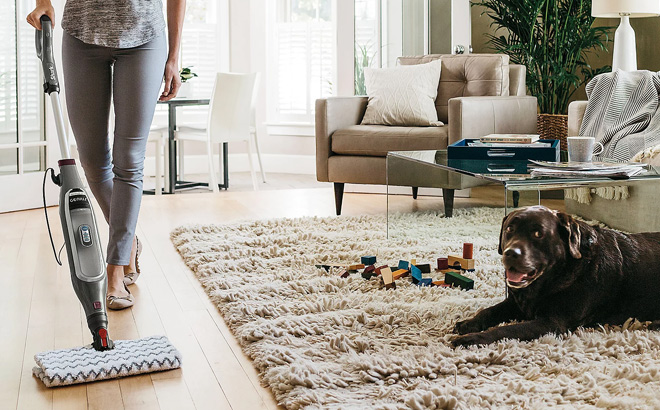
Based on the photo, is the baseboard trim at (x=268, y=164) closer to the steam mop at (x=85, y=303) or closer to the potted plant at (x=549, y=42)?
the potted plant at (x=549, y=42)

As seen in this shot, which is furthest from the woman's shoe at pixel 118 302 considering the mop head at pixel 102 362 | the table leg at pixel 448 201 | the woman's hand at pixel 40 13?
the table leg at pixel 448 201

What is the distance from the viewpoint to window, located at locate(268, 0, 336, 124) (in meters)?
6.33

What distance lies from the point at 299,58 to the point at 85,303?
16.3 feet

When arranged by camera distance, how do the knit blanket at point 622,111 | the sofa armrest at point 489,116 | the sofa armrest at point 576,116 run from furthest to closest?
the sofa armrest at point 489,116, the sofa armrest at point 576,116, the knit blanket at point 622,111

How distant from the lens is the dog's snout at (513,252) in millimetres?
1783

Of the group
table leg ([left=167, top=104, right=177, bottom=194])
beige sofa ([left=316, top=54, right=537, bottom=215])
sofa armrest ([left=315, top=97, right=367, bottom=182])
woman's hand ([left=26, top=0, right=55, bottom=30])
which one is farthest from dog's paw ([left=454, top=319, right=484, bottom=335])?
table leg ([left=167, top=104, right=177, bottom=194])

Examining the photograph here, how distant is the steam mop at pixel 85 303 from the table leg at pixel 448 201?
110 centimetres

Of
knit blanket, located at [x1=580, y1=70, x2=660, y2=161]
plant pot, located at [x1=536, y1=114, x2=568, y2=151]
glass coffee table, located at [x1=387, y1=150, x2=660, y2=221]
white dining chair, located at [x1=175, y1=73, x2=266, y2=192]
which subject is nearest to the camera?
glass coffee table, located at [x1=387, y1=150, x2=660, y2=221]

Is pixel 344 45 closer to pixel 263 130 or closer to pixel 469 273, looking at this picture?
pixel 263 130

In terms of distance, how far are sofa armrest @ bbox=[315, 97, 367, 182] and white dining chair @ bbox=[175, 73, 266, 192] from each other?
4.29ft

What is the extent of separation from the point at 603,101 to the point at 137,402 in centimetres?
260

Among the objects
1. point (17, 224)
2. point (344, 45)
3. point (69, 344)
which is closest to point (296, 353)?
point (69, 344)

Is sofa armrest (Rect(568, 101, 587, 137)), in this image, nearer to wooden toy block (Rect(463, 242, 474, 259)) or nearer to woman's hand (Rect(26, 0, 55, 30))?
wooden toy block (Rect(463, 242, 474, 259))

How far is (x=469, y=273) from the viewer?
2359 millimetres
